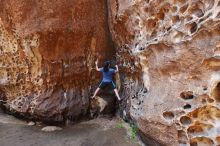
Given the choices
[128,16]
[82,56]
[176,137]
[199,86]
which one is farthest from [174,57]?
[82,56]

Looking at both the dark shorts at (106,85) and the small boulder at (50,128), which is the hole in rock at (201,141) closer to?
the dark shorts at (106,85)

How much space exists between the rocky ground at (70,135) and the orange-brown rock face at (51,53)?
45 centimetres

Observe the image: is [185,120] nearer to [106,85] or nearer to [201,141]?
[201,141]

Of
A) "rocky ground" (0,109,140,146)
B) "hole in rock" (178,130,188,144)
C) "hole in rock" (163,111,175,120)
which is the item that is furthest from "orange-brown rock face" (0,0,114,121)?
"hole in rock" (178,130,188,144)

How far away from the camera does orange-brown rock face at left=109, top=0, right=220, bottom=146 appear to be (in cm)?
446

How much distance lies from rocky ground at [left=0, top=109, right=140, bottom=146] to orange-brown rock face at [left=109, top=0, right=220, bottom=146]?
72 cm

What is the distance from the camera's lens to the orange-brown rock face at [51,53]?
23.4 ft

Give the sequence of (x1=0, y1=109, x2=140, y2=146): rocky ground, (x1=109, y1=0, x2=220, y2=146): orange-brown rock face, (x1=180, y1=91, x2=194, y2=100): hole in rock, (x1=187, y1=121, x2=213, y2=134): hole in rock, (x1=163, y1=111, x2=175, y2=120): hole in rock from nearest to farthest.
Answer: (x1=109, y1=0, x2=220, y2=146): orange-brown rock face → (x1=187, y1=121, x2=213, y2=134): hole in rock → (x1=180, y1=91, x2=194, y2=100): hole in rock → (x1=163, y1=111, x2=175, y2=120): hole in rock → (x1=0, y1=109, x2=140, y2=146): rocky ground

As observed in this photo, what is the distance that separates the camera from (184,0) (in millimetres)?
4793

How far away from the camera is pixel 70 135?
6660 mm

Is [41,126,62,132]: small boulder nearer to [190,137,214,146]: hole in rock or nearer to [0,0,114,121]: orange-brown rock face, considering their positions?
[0,0,114,121]: orange-brown rock face

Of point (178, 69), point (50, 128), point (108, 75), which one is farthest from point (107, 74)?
point (178, 69)

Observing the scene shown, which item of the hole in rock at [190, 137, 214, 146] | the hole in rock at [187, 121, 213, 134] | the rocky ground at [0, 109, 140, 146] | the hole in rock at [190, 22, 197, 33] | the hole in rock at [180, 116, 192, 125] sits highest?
the hole in rock at [190, 22, 197, 33]

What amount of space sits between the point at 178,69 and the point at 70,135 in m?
3.14
